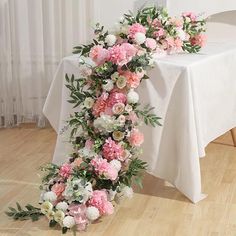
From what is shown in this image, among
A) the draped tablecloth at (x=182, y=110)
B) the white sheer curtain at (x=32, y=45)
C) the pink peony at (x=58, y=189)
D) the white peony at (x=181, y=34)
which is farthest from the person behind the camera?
the white sheer curtain at (x=32, y=45)

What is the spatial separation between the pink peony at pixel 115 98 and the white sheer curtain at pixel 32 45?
1636 millimetres

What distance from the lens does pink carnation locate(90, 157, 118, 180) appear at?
2186 millimetres

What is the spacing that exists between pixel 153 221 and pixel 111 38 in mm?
897

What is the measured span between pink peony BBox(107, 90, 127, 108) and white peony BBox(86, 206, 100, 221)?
0.49 metres

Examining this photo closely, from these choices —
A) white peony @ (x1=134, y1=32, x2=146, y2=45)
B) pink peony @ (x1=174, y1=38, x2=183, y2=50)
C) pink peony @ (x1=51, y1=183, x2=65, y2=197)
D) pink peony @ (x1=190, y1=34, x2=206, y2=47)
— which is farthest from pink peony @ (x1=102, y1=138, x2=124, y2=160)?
pink peony @ (x1=190, y1=34, x2=206, y2=47)

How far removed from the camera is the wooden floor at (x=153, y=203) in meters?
2.17

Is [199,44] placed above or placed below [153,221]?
above

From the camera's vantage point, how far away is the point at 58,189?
2217mm

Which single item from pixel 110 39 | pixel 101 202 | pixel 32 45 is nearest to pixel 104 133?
pixel 101 202

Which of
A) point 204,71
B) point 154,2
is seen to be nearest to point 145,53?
point 204,71

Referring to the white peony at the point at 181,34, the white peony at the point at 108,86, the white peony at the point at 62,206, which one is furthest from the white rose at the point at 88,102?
the white peony at the point at 181,34

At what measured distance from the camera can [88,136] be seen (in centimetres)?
235

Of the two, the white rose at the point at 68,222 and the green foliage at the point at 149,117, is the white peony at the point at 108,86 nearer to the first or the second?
the green foliage at the point at 149,117

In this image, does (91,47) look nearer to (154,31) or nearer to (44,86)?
(154,31)
